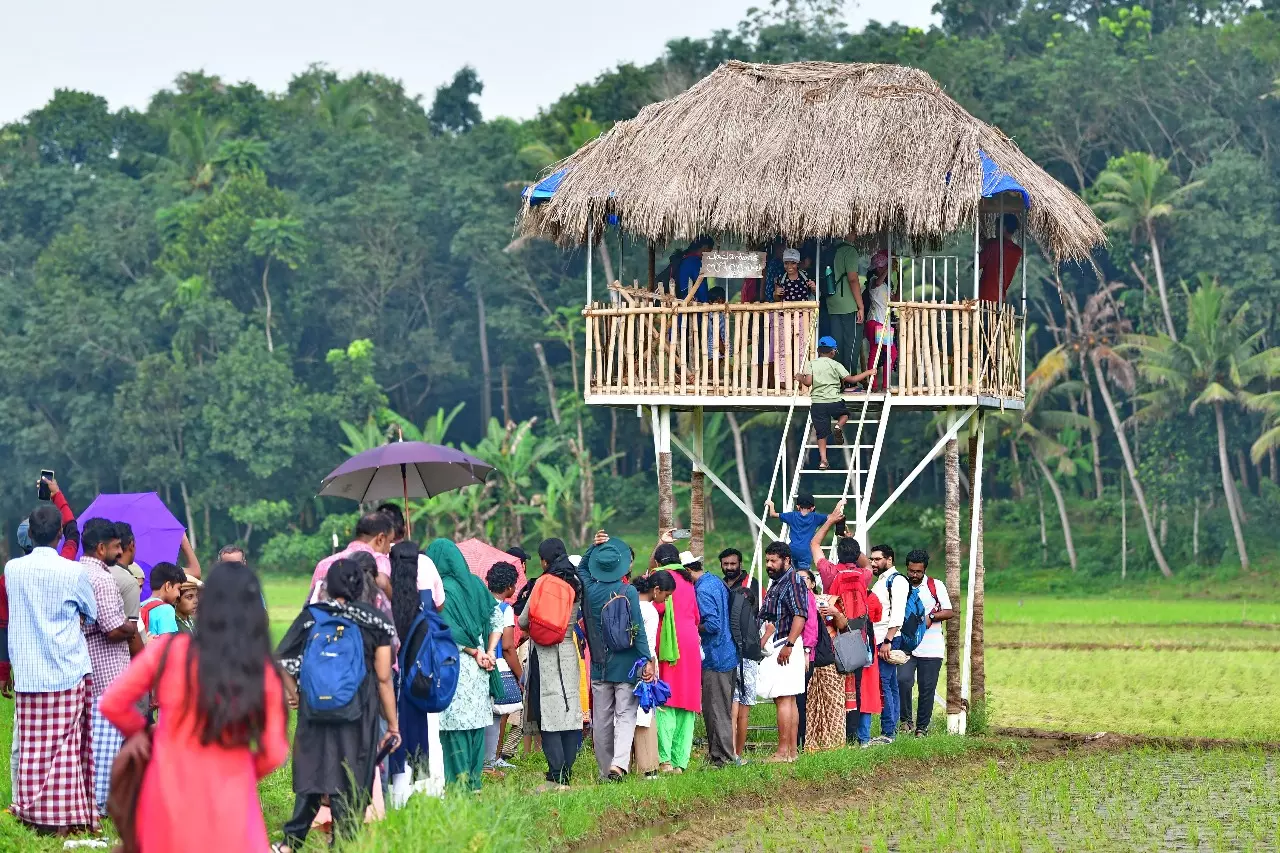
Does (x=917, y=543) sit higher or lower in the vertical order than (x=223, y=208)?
lower

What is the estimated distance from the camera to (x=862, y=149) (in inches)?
626

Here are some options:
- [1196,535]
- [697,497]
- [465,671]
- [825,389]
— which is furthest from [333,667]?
[1196,535]

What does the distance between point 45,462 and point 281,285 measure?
729 cm

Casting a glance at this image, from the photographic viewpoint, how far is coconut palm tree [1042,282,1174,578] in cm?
3684

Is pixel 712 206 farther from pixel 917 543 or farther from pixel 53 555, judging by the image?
pixel 917 543

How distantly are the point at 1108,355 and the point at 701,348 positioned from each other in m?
22.6

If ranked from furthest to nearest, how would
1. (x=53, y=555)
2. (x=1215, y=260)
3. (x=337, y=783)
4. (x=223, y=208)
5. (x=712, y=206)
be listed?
(x=223, y=208), (x=1215, y=260), (x=712, y=206), (x=53, y=555), (x=337, y=783)

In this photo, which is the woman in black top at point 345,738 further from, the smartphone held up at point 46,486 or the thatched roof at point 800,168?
the thatched roof at point 800,168

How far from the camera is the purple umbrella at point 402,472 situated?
39.5 feet

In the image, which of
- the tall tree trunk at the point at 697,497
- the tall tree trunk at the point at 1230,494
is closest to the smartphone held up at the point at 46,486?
the tall tree trunk at the point at 697,497

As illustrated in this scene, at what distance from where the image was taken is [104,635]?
9047mm

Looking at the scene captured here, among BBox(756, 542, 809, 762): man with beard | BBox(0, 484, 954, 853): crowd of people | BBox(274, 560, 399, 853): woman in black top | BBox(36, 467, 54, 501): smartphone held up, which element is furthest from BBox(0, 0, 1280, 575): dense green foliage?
BBox(274, 560, 399, 853): woman in black top

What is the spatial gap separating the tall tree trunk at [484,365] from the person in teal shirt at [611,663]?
114 ft

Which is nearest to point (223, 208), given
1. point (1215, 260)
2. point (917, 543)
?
point (917, 543)
